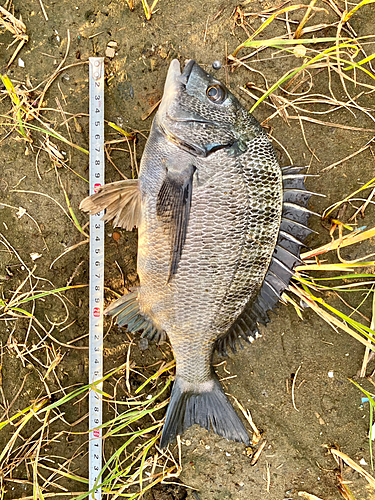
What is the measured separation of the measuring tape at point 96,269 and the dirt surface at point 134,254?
6cm

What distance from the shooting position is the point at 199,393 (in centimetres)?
193

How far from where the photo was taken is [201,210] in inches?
64.4

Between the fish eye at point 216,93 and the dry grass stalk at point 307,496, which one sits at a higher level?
the fish eye at point 216,93

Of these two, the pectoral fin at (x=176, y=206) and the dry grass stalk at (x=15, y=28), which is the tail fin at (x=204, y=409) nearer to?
the pectoral fin at (x=176, y=206)

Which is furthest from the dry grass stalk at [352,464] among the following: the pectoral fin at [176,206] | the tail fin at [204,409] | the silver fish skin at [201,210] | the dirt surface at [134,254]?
the pectoral fin at [176,206]

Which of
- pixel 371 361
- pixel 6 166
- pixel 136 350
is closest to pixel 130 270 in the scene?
pixel 136 350

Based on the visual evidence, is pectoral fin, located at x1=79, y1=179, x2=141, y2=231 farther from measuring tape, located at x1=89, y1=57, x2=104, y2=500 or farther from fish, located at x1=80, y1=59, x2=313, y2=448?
measuring tape, located at x1=89, y1=57, x2=104, y2=500

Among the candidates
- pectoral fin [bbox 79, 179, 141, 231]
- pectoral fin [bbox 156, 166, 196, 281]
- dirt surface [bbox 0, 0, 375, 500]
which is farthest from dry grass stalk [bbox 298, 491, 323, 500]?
pectoral fin [bbox 79, 179, 141, 231]

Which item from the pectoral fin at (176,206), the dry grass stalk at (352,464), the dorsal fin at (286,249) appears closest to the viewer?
the pectoral fin at (176,206)

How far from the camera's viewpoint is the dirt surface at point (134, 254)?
→ 207 cm

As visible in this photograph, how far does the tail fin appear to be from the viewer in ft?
6.27

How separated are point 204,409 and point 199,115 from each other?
1610 mm

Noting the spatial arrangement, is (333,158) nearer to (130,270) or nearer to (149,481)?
(130,270)

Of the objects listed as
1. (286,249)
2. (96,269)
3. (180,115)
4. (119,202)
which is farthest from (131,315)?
(180,115)
